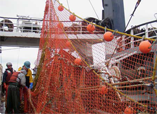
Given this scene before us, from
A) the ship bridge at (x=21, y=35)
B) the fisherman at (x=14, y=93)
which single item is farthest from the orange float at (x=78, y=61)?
the ship bridge at (x=21, y=35)

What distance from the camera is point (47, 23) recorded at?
19.4 feet

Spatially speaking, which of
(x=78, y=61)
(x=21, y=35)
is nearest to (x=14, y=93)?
(x=78, y=61)

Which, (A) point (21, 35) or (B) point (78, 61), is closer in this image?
(B) point (78, 61)

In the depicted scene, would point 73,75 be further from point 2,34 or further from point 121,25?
point 2,34

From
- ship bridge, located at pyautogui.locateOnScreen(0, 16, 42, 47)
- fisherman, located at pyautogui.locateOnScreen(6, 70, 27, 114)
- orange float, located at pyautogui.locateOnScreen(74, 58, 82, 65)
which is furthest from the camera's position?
ship bridge, located at pyautogui.locateOnScreen(0, 16, 42, 47)

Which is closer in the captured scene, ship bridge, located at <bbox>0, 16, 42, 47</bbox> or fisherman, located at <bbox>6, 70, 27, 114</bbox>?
fisherman, located at <bbox>6, 70, 27, 114</bbox>

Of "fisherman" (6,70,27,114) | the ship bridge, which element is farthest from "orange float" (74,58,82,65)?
the ship bridge

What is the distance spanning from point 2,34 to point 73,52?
7037mm

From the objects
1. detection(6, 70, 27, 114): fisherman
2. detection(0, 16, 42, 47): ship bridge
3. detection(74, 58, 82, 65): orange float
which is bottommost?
detection(6, 70, 27, 114): fisherman

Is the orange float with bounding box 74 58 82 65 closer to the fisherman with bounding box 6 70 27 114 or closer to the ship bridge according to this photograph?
the fisherman with bounding box 6 70 27 114

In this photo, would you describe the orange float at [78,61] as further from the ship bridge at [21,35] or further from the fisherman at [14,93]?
the ship bridge at [21,35]

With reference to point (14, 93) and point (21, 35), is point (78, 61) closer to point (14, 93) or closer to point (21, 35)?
point (14, 93)

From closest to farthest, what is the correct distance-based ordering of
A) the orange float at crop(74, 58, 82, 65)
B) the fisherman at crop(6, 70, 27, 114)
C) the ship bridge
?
the orange float at crop(74, 58, 82, 65), the fisherman at crop(6, 70, 27, 114), the ship bridge

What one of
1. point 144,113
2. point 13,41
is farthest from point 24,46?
point 144,113
